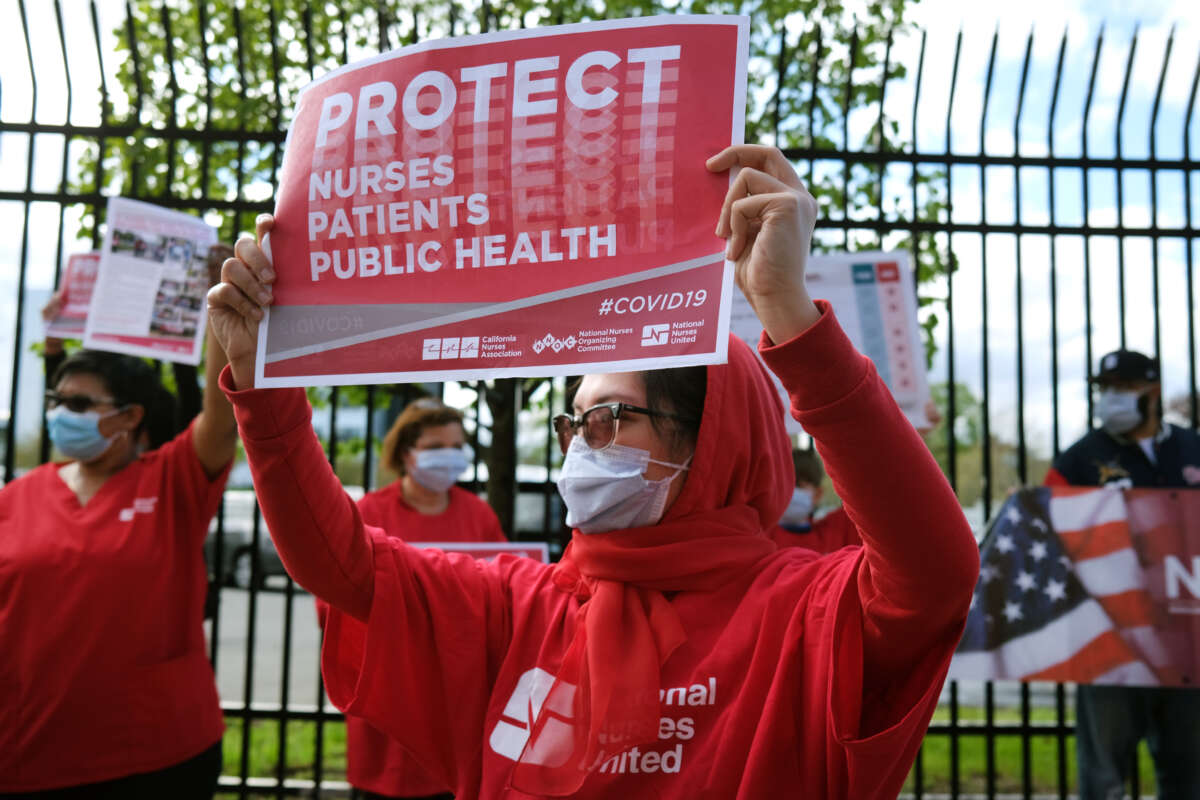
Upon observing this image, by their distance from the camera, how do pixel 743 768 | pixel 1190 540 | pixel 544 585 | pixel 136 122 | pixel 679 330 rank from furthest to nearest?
pixel 136 122
pixel 1190 540
pixel 544 585
pixel 743 768
pixel 679 330

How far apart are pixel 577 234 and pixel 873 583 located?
70cm

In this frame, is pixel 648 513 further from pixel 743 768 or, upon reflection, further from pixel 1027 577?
pixel 1027 577

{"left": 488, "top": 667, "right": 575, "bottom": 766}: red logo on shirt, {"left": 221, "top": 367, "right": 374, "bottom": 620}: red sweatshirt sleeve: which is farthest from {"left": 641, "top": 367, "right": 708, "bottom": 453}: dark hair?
{"left": 221, "top": 367, "right": 374, "bottom": 620}: red sweatshirt sleeve

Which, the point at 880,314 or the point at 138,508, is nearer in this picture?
the point at 138,508

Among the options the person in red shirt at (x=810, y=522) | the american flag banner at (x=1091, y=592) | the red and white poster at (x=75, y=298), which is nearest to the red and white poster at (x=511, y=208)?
the red and white poster at (x=75, y=298)

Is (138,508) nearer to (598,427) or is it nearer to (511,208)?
(598,427)

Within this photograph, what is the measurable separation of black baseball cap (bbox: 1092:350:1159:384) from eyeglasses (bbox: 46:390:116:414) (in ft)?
13.6

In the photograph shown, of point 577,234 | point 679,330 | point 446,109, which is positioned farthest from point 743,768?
point 446,109

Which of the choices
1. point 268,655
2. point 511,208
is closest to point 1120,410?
point 511,208

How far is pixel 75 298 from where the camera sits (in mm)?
3715

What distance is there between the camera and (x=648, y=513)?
5.81 ft

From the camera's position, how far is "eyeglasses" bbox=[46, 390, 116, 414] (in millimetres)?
3295

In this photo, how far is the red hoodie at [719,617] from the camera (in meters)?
1.26

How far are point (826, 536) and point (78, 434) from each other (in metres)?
2.99
